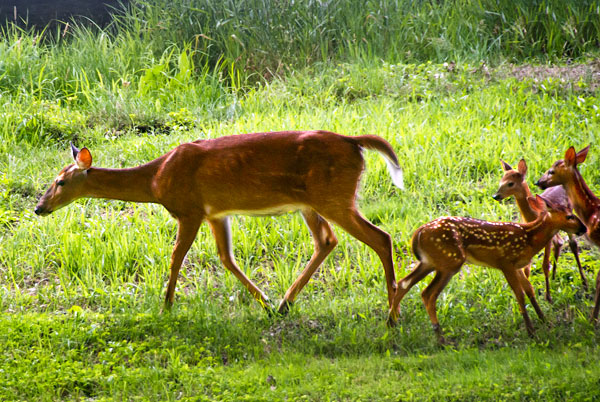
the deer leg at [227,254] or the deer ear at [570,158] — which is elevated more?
the deer ear at [570,158]

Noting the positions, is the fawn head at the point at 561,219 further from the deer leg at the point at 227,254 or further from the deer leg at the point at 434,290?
the deer leg at the point at 227,254

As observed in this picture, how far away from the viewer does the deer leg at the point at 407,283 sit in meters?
4.97

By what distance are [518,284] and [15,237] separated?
4.52m

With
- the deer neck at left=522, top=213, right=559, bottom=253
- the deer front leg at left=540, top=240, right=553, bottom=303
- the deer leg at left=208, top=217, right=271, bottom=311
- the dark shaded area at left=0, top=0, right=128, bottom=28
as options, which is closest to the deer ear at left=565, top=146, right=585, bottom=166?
the deer neck at left=522, top=213, right=559, bottom=253

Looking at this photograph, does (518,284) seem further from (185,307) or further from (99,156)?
(99,156)

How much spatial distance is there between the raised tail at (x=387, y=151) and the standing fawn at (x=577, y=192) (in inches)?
34.6

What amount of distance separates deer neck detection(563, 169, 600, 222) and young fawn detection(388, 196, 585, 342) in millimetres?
264

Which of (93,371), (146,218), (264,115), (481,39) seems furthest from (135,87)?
(93,371)

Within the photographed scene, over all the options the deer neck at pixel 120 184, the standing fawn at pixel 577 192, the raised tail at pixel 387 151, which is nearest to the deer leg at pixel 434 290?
the raised tail at pixel 387 151

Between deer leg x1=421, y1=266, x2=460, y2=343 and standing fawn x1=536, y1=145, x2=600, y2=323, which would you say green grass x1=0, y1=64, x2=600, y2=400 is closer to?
deer leg x1=421, y1=266, x2=460, y2=343

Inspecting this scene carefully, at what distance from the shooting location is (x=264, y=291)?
6.31 metres

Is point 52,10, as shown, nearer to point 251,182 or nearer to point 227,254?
point 227,254

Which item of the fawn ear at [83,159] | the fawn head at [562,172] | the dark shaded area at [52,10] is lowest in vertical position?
the dark shaded area at [52,10]

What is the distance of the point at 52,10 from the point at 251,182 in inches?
383
